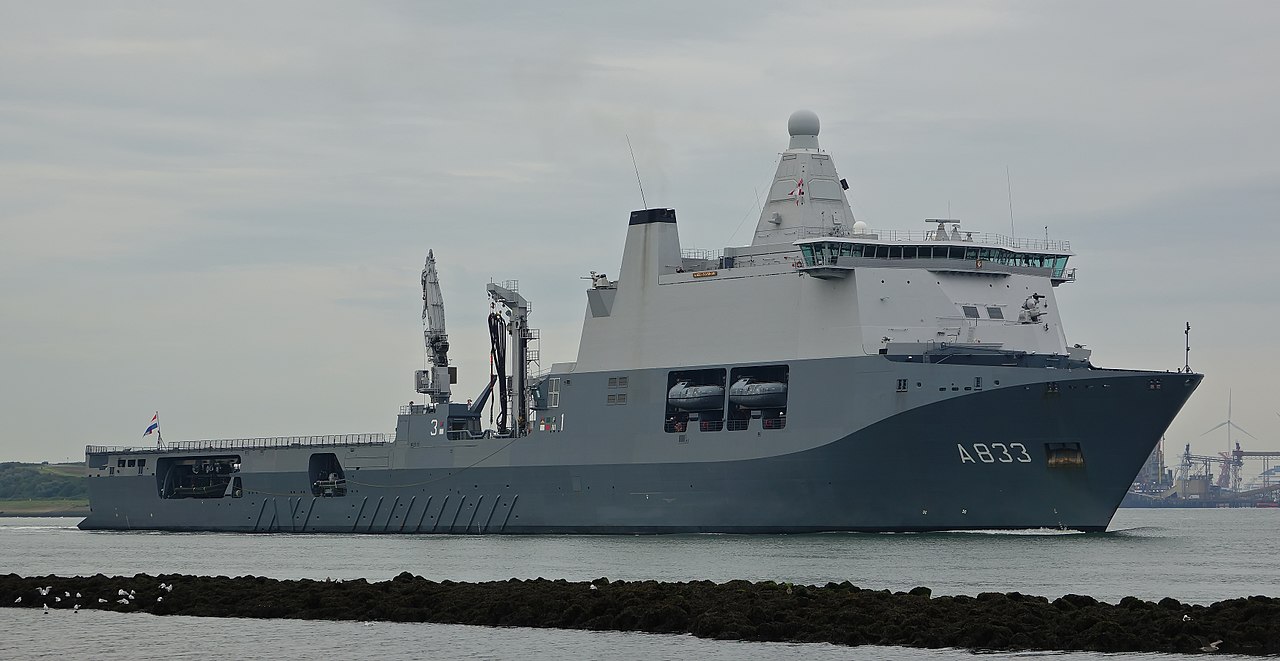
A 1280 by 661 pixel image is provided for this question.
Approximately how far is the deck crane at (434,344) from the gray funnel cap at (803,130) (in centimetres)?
1696

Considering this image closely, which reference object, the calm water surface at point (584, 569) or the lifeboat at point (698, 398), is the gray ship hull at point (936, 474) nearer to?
the calm water surface at point (584, 569)

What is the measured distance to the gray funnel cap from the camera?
53062mm

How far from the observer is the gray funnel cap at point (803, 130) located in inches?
2089

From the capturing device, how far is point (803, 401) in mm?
47750

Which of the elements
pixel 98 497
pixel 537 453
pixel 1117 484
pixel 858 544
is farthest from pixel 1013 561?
pixel 98 497

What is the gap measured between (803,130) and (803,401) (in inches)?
385

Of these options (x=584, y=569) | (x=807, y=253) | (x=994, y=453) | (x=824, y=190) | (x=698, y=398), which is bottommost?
(x=584, y=569)

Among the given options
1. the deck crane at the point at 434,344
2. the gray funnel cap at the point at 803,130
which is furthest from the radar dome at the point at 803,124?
the deck crane at the point at 434,344

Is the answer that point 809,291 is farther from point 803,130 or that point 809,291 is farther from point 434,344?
point 434,344

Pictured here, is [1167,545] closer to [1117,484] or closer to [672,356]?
[1117,484]

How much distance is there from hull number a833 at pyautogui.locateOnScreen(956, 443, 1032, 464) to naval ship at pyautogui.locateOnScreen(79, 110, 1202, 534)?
5cm

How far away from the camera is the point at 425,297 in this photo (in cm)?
6450

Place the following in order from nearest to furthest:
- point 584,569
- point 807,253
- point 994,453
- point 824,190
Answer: point 584,569
point 994,453
point 807,253
point 824,190

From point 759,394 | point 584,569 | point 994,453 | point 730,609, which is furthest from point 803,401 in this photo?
point 730,609
